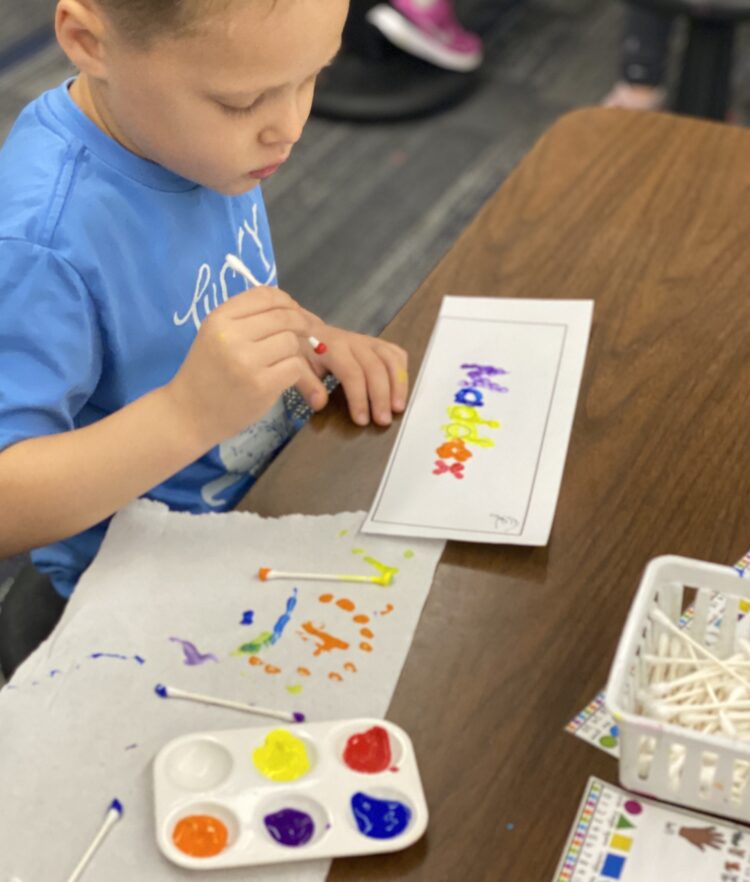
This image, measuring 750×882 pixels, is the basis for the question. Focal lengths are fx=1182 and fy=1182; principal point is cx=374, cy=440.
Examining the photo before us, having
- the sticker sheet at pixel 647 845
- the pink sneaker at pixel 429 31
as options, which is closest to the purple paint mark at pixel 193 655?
the sticker sheet at pixel 647 845

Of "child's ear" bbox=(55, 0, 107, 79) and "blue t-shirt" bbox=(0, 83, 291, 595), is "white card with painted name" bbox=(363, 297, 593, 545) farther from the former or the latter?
"child's ear" bbox=(55, 0, 107, 79)

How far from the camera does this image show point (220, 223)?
95 centimetres

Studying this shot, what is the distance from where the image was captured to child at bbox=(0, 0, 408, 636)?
0.73 m

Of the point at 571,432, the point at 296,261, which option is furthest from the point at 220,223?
the point at 296,261

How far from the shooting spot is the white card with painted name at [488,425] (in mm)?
792

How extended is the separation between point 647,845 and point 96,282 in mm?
516

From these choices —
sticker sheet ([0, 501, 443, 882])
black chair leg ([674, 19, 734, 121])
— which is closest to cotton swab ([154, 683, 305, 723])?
sticker sheet ([0, 501, 443, 882])

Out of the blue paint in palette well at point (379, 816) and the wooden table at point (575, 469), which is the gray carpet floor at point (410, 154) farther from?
Answer: the blue paint in palette well at point (379, 816)

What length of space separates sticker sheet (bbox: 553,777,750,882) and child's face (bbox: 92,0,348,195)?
0.47 m

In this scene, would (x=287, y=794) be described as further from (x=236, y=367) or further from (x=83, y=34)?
(x=83, y=34)

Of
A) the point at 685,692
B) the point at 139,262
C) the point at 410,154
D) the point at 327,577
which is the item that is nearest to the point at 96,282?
the point at 139,262

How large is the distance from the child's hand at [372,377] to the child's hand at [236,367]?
91 millimetres

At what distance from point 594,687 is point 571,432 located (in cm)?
23

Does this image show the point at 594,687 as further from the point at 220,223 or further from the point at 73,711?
the point at 220,223
